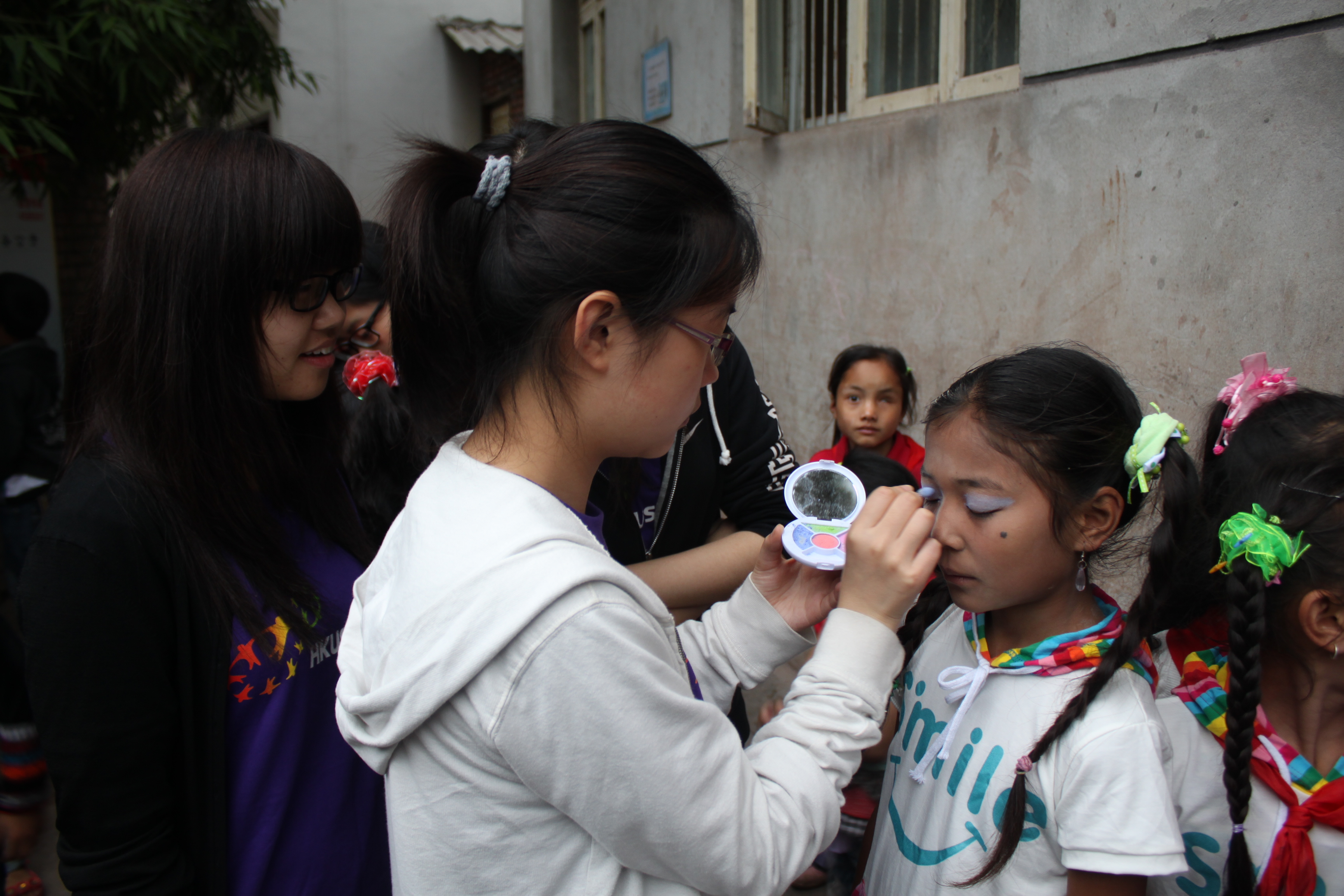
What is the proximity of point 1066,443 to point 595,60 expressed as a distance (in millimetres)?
7293

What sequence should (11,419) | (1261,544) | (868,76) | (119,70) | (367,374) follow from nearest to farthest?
(1261,544)
(367,374)
(11,419)
(868,76)
(119,70)

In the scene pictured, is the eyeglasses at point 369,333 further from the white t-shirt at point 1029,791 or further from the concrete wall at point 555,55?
the concrete wall at point 555,55

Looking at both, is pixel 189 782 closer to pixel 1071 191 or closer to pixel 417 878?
pixel 417 878

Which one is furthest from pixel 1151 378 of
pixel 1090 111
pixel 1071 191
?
pixel 1090 111

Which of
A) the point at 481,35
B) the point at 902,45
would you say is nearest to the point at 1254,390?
the point at 902,45

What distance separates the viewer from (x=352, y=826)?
1497 millimetres

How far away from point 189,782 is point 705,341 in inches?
41.0

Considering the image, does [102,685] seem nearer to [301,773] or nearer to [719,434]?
[301,773]

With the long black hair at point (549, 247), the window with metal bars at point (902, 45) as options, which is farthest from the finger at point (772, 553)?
the window with metal bars at point (902, 45)

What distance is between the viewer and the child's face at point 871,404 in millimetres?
3652

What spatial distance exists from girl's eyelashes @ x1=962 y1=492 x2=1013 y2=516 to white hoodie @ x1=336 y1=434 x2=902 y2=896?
1.33ft


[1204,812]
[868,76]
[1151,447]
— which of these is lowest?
[1204,812]

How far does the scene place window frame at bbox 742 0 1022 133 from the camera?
12.2 feet

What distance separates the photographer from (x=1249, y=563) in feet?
4.26
